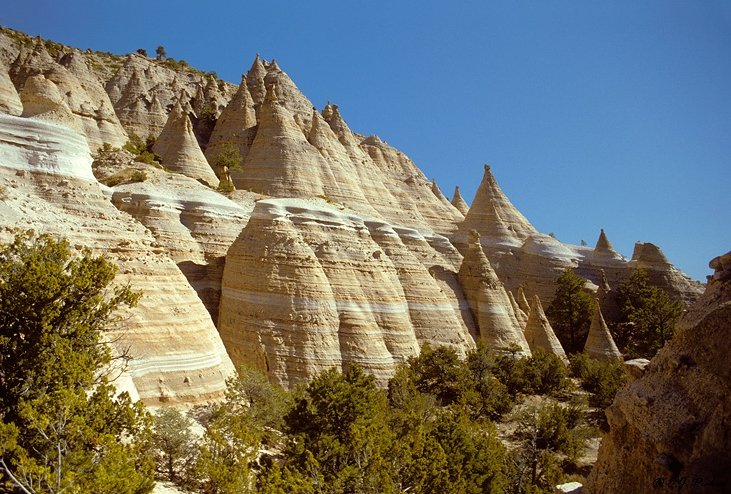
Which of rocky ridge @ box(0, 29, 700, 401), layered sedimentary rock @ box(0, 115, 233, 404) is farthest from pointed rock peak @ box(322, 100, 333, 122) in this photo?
layered sedimentary rock @ box(0, 115, 233, 404)

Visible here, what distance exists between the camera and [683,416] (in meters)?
6.73

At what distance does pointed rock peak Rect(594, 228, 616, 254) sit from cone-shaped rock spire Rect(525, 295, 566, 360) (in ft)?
55.9

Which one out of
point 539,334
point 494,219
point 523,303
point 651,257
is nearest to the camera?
point 539,334

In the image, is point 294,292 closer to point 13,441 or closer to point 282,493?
point 282,493

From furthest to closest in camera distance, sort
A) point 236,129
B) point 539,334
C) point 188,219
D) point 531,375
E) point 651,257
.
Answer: point 651,257, point 236,129, point 539,334, point 531,375, point 188,219

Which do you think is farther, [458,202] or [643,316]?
[458,202]

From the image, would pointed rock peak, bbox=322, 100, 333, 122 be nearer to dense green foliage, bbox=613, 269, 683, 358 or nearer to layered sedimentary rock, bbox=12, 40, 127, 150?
layered sedimentary rock, bbox=12, 40, 127, 150

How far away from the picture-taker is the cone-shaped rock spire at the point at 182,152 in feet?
109

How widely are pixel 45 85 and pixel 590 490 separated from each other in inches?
986

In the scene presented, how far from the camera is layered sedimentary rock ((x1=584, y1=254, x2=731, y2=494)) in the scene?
6.12 m

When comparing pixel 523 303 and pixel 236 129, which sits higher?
pixel 236 129

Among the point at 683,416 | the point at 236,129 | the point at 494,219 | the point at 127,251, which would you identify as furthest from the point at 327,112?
the point at 683,416

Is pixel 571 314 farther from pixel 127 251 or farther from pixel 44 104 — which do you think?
pixel 44 104

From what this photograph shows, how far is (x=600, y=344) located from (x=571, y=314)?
17.7 feet
